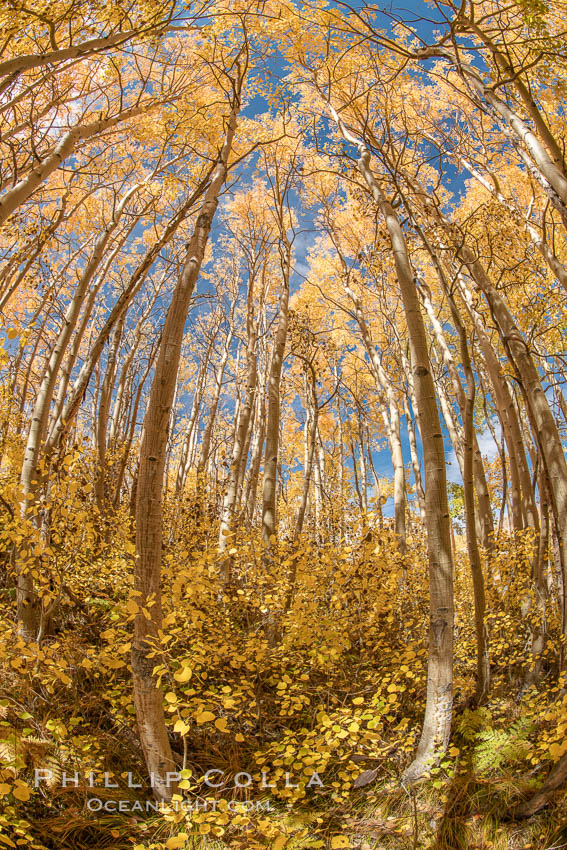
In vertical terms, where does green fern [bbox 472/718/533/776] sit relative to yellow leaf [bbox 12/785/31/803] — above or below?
below

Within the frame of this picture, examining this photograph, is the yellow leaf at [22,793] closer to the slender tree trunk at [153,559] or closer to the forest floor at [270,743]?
the forest floor at [270,743]

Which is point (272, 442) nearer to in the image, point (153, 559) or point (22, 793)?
point (153, 559)

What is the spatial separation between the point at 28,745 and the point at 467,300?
18.3 feet

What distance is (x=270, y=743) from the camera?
265 cm

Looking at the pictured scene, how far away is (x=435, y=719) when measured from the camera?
8.06 ft

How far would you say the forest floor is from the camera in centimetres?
217

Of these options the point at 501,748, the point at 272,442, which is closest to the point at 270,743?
the point at 501,748

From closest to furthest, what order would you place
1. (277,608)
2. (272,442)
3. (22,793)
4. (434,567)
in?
(22,793)
(434,567)
(277,608)
(272,442)

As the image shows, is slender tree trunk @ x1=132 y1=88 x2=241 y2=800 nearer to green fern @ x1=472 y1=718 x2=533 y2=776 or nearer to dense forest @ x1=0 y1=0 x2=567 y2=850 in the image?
dense forest @ x1=0 y1=0 x2=567 y2=850

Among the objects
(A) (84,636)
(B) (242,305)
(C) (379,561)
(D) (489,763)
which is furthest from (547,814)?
(B) (242,305)

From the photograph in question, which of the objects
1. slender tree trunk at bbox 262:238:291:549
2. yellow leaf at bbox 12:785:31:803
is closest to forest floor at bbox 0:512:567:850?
yellow leaf at bbox 12:785:31:803

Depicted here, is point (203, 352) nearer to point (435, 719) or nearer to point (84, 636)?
point (84, 636)

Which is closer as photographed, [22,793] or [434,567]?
[22,793]

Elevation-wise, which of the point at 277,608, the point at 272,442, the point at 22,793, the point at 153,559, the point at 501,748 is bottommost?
the point at 501,748
